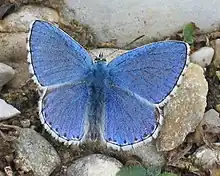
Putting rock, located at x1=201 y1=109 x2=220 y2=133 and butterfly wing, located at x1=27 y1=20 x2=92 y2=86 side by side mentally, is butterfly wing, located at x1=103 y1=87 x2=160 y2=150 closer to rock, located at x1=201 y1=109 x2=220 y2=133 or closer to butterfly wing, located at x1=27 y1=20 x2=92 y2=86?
butterfly wing, located at x1=27 y1=20 x2=92 y2=86

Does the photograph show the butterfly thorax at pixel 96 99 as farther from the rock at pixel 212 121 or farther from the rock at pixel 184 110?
the rock at pixel 212 121

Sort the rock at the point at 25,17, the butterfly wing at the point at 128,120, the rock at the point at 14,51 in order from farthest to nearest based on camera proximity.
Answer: the rock at the point at 25,17 < the rock at the point at 14,51 < the butterfly wing at the point at 128,120

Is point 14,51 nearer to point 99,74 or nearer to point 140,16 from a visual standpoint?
point 99,74

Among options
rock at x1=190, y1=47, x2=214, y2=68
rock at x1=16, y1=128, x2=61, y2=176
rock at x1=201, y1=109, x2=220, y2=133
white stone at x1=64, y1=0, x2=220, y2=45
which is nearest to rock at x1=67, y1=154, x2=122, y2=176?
rock at x1=16, y1=128, x2=61, y2=176

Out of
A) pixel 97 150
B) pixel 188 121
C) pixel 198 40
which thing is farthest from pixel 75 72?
pixel 198 40

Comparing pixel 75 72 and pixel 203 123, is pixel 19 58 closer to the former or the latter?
pixel 75 72

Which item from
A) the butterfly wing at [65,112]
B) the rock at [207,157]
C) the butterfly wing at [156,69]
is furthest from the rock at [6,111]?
the rock at [207,157]

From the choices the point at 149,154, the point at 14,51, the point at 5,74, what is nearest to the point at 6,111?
the point at 5,74
